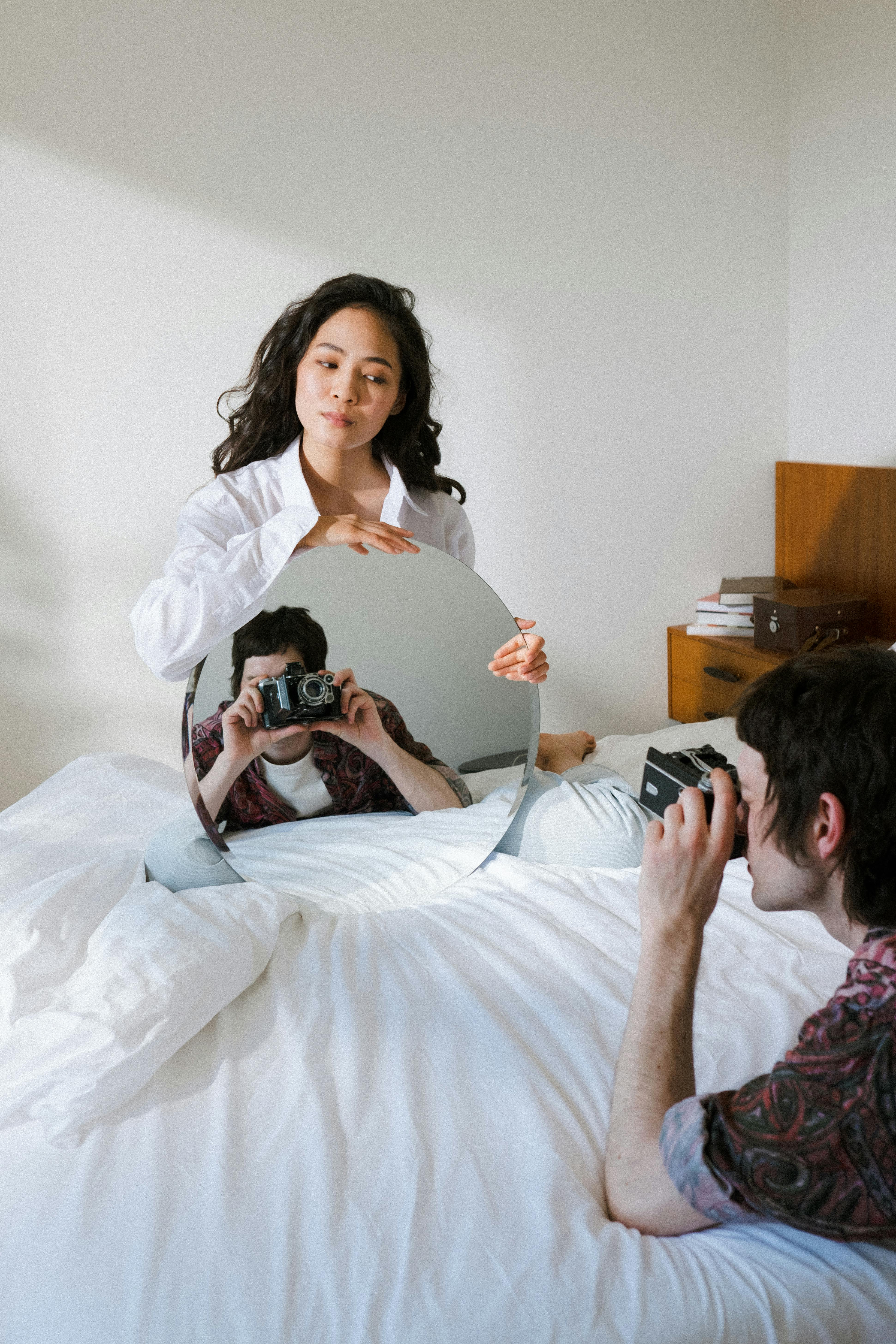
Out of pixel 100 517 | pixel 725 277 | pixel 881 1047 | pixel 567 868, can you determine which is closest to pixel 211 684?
pixel 567 868

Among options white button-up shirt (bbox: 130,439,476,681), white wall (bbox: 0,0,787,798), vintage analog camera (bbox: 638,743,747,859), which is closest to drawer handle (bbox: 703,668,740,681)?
white wall (bbox: 0,0,787,798)

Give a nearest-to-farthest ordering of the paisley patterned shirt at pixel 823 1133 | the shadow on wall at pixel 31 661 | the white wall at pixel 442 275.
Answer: the paisley patterned shirt at pixel 823 1133, the white wall at pixel 442 275, the shadow on wall at pixel 31 661

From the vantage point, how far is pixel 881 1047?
0.81 m

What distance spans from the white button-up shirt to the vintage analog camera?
45 cm

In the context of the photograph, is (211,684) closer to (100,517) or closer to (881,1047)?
(881,1047)

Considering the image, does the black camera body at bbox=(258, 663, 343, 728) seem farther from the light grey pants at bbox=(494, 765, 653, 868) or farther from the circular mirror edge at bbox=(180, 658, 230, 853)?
the light grey pants at bbox=(494, 765, 653, 868)

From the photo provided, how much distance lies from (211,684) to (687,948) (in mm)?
775

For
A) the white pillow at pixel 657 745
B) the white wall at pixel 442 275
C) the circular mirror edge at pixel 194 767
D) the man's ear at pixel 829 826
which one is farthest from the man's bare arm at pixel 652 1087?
the white wall at pixel 442 275

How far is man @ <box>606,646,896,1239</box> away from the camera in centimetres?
81

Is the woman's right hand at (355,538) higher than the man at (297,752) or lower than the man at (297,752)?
higher

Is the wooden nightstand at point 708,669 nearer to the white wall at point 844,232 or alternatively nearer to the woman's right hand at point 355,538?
the white wall at point 844,232

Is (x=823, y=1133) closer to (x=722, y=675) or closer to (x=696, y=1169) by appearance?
(x=696, y=1169)

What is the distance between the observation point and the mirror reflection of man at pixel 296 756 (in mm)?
1469

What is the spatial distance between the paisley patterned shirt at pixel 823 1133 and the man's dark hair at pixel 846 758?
3.6 inches
